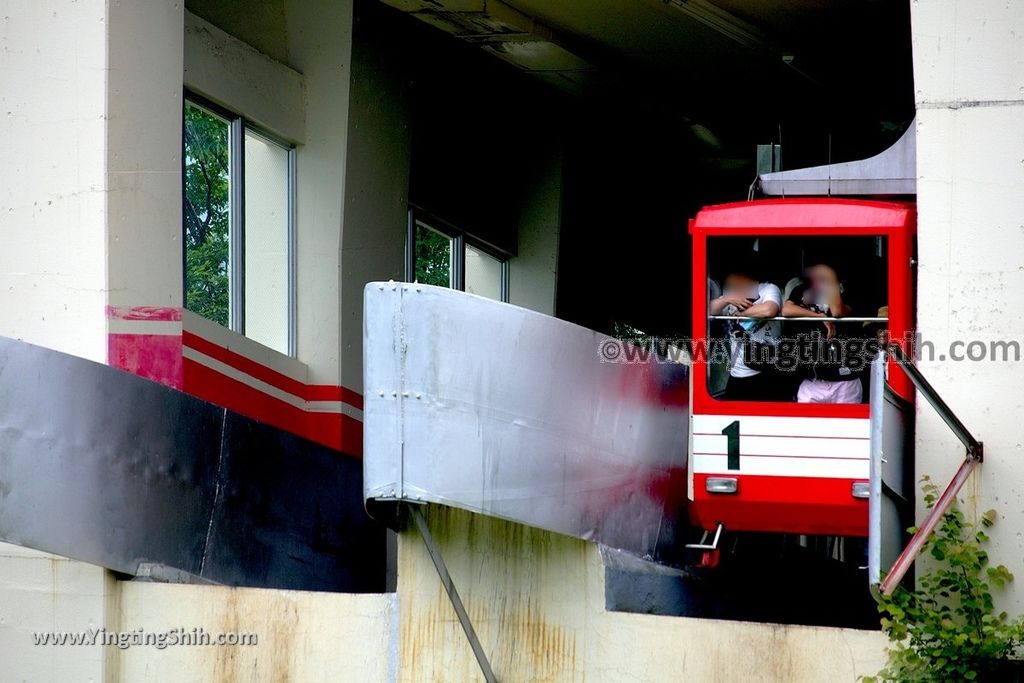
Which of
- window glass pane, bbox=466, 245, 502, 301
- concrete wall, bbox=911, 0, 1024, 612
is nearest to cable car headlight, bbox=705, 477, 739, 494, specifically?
concrete wall, bbox=911, 0, 1024, 612

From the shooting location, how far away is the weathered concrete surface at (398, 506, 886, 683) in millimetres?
8875

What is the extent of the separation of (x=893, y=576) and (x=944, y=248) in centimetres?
230

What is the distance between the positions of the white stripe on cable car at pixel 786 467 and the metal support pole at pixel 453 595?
2405 mm

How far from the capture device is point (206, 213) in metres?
13.2

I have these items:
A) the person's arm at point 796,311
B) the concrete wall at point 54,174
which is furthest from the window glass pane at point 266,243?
the person's arm at point 796,311

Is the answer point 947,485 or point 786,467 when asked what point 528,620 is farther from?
point 947,485

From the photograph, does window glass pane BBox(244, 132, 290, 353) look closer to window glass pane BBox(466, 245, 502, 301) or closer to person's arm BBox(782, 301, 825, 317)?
window glass pane BBox(466, 245, 502, 301)

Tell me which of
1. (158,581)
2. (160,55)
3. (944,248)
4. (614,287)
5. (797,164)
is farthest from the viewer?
(614,287)

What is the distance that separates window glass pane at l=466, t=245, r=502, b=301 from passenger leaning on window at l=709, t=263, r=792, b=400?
9.16 meters

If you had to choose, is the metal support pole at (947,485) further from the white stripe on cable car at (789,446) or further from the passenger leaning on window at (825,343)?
the passenger leaning on window at (825,343)

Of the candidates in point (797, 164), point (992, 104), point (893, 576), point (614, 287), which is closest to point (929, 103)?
point (992, 104)

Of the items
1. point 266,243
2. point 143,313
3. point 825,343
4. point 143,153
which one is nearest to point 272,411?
point 266,243

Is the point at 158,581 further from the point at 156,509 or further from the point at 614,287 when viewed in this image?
the point at 614,287

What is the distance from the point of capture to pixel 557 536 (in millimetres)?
9289
